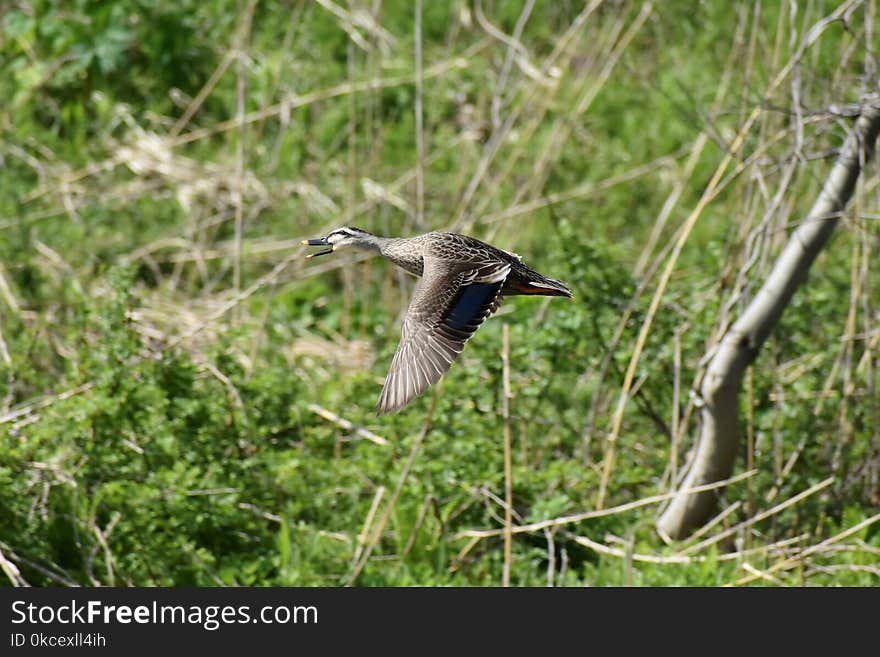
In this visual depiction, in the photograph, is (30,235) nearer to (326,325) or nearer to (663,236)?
(326,325)

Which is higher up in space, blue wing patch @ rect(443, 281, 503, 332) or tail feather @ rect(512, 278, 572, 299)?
tail feather @ rect(512, 278, 572, 299)

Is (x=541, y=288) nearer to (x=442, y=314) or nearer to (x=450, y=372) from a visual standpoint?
(x=442, y=314)

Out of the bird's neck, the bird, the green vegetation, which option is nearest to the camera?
the bird

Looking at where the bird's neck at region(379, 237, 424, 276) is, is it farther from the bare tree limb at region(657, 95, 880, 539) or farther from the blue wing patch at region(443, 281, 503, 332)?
the bare tree limb at region(657, 95, 880, 539)

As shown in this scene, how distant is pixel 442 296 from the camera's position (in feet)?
11.5

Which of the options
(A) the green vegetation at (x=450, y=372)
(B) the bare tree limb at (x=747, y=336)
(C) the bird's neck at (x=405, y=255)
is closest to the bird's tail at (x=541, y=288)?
(C) the bird's neck at (x=405, y=255)

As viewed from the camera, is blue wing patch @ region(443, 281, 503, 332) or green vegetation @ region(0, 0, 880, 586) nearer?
blue wing patch @ region(443, 281, 503, 332)

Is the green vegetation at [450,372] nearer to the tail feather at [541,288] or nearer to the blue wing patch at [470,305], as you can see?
the tail feather at [541,288]

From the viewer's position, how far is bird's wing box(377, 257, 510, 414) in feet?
11.0

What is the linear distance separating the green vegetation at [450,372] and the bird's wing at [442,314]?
133cm

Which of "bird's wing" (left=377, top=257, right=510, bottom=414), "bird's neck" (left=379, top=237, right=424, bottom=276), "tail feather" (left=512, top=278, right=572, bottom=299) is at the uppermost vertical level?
"bird's neck" (left=379, top=237, right=424, bottom=276)

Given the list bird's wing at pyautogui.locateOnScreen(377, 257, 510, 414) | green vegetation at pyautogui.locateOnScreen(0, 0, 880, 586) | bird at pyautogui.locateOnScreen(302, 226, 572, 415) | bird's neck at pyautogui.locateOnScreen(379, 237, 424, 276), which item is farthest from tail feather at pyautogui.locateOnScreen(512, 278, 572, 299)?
green vegetation at pyautogui.locateOnScreen(0, 0, 880, 586)

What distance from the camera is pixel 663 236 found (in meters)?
7.12

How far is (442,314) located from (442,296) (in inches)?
2.0
